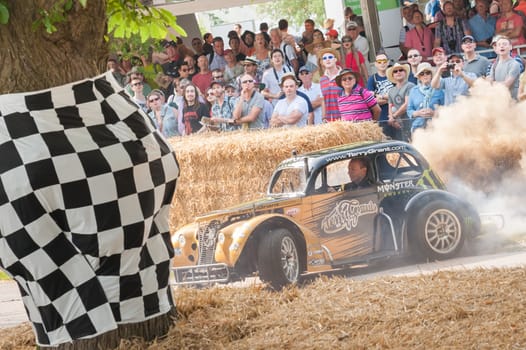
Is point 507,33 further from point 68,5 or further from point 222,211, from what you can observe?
point 68,5

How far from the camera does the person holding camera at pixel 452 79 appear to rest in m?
6.31

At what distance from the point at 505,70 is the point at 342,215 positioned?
200 cm

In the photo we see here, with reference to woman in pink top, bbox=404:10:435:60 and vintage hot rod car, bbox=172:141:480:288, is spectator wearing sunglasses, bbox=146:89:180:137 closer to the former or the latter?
vintage hot rod car, bbox=172:141:480:288

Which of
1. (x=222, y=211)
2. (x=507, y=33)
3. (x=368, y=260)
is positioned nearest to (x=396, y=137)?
(x=368, y=260)

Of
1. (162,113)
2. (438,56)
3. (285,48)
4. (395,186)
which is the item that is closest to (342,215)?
(395,186)

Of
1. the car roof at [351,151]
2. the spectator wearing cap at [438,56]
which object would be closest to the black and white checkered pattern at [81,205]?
the car roof at [351,151]

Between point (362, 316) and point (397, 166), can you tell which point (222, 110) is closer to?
point (397, 166)

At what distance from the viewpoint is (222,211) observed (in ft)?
19.2

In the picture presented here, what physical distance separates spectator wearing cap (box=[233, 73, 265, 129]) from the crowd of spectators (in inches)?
0.4

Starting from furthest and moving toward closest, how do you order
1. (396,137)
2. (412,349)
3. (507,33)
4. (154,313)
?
(507,33) < (396,137) < (154,313) < (412,349)

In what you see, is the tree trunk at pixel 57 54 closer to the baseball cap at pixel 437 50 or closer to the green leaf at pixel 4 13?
the green leaf at pixel 4 13

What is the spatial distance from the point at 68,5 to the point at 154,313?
5.26 feet

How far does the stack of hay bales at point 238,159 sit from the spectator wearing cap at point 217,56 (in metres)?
2.48

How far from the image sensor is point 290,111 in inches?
272
